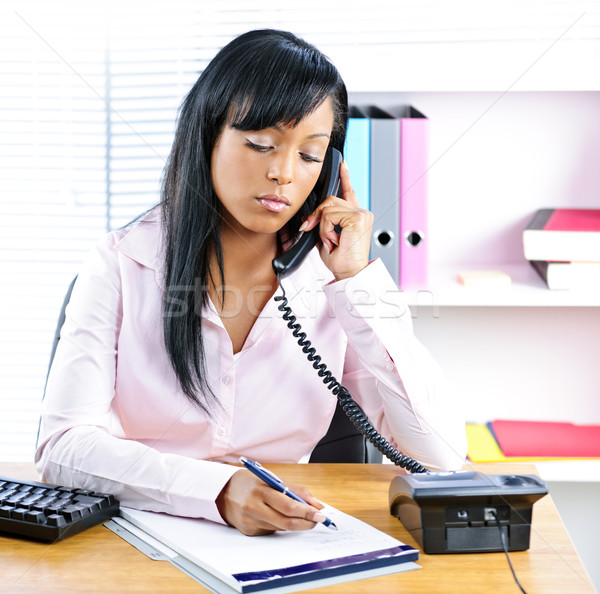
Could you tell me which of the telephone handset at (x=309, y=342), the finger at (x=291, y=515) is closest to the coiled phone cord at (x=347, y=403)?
the telephone handset at (x=309, y=342)

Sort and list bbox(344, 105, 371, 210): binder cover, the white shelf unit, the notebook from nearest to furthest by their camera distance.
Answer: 1. the notebook
2. bbox(344, 105, 371, 210): binder cover
3. the white shelf unit

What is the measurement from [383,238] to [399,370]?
54 centimetres

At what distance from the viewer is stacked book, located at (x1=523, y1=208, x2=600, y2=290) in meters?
1.68

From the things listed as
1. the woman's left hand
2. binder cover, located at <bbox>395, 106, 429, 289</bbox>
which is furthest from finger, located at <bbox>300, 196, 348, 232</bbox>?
binder cover, located at <bbox>395, 106, 429, 289</bbox>

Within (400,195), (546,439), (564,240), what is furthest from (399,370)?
(546,439)

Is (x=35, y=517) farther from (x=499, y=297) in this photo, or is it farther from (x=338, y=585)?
(x=499, y=297)

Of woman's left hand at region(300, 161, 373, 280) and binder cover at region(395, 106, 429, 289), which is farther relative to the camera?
binder cover at region(395, 106, 429, 289)

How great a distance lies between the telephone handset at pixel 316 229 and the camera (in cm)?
134

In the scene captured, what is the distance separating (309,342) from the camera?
130cm

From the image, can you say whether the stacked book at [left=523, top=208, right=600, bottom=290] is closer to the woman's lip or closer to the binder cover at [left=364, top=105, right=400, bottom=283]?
the binder cover at [left=364, top=105, right=400, bottom=283]

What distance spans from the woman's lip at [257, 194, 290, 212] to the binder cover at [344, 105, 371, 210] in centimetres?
47

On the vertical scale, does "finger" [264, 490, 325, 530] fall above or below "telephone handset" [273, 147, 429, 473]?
below

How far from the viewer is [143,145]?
2148 mm

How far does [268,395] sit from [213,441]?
0.13 metres
